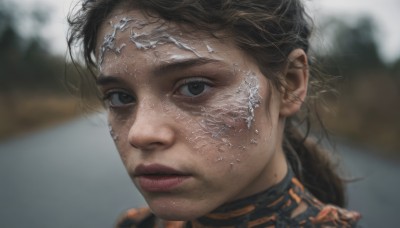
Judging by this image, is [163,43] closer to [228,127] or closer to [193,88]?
[193,88]

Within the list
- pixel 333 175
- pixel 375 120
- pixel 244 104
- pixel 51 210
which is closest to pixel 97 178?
pixel 51 210

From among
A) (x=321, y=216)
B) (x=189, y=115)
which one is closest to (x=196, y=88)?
(x=189, y=115)

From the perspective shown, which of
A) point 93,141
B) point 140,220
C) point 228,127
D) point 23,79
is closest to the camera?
point 228,127

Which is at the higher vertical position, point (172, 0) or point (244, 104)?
point (172, 0)

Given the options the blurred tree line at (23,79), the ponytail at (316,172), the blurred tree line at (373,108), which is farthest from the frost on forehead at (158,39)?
the blurred tree line at (23,79)

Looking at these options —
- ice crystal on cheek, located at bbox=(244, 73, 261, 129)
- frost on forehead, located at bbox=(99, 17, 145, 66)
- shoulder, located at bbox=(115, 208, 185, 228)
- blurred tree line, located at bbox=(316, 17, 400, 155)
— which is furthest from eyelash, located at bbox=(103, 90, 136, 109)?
blurred tree line, located at bbox=(316, 17, 400, 155)

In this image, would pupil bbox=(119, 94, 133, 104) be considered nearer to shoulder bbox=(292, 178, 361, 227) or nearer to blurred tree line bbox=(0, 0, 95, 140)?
shoulder bbox=(292, 178, 361, 227)

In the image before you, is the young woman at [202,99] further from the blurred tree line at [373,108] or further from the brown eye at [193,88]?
the blurred tree line at [373,108]

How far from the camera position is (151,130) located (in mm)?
1564

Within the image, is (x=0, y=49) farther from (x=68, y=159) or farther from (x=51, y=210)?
(x=51, y=210)

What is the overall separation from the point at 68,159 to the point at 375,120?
10.9 meters

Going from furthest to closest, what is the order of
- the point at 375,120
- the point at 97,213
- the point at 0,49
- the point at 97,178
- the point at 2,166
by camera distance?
the point at 0,49, the point at 375,120, the point at 2,166, the point at 97,178, the point at 97,213

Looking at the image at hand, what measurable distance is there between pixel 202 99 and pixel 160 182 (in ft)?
1.28

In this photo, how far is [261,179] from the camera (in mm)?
1865
